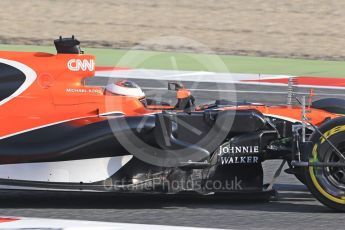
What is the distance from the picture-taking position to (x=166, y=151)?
636cm

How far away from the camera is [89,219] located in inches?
235

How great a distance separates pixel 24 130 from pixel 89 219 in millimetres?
1035

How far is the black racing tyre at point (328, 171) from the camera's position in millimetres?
6117

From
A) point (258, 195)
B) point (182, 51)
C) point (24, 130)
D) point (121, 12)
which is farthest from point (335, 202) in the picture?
point (121, 12)

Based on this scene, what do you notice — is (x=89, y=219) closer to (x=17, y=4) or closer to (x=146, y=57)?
(x=146, y=57)

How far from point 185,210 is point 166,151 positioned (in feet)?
1.62

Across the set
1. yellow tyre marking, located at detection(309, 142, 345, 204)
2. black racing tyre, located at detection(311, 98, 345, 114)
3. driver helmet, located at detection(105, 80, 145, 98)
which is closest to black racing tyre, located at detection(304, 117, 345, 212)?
yellow tyre marking, located at detection(309, 142, 345, 204)

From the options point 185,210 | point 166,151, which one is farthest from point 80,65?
point 185,210

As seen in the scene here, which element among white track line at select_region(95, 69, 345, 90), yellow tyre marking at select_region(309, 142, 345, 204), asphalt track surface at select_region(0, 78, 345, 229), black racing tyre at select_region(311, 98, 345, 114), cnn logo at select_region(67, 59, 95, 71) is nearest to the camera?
asphalt track surface at select_region(0, 78, 345, 229)

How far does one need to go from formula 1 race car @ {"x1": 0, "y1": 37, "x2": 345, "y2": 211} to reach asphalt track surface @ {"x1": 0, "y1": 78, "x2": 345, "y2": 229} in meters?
0.15

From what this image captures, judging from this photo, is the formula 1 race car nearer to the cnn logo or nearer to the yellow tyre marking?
the yellow tyre marking

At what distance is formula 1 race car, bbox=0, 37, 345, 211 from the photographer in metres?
6.22

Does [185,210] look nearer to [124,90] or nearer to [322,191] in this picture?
[322,191]

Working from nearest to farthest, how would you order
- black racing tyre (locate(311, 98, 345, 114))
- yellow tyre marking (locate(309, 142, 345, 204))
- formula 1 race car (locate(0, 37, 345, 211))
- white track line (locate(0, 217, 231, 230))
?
white track line (locate(0, 217, 231, 230)) < yellow tyre marking (locate(309, 142, 345, 204)) < formula 1 race car (locate(0, 37, 345, 211)) < black racing tyre (locate(311, 98, 345, 114))
